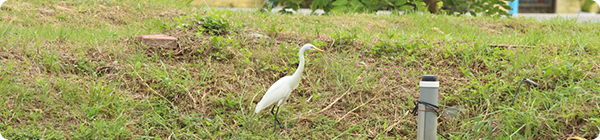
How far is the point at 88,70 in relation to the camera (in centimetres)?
396

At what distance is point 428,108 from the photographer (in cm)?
288

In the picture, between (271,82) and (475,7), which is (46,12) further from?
(475,7)

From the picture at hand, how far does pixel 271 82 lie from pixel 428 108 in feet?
4.90

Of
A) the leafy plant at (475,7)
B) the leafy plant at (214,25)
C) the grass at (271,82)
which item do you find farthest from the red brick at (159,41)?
the leafy plant at (475,7)

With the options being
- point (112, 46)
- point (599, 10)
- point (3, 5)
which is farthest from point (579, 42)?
point (599, 10)

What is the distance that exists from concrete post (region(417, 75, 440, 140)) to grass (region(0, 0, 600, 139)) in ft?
1.99

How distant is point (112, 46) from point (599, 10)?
11728 mm

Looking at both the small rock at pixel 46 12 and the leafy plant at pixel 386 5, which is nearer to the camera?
the small rock at pixel 46 12

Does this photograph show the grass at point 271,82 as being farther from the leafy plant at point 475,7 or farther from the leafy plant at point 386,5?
the leafy plant at point 475,7

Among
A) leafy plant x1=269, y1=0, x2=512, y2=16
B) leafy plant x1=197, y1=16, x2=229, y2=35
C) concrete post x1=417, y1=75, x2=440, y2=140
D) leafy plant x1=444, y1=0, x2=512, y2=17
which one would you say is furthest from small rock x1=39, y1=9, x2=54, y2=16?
leafy plant x1=444, y1=0, x2=512, y2=17

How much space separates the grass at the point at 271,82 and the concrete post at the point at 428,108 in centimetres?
61

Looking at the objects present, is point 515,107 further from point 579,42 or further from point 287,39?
point 287,39

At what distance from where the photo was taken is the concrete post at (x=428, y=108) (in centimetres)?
282

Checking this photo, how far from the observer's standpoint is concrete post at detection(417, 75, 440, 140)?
282 centimetres
